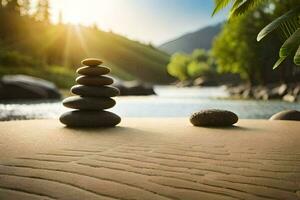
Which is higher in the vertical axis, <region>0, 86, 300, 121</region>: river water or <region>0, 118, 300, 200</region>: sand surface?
<region>0, 86, 300, 121</region>: river water

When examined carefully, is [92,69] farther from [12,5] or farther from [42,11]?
[42,11]

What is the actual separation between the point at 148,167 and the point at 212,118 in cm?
540

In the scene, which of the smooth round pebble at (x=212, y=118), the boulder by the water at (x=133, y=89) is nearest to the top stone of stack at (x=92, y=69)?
the smooth round pebble at (x=212, y=118)

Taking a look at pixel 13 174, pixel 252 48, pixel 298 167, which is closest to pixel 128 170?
pixel 13 174

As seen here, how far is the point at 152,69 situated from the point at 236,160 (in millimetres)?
162164

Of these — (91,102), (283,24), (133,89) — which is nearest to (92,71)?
(91,102)

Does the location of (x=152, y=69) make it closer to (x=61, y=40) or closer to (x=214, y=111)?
(x=61, y=40)

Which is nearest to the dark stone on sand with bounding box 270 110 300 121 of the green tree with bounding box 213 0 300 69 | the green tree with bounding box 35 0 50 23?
the green tree with bounding box 213 0 300 69

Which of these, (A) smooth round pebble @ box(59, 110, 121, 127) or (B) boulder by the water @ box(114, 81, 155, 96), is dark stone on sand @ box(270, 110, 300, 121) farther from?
(B) boulder by the water @ box(114, 81, 155, 96)

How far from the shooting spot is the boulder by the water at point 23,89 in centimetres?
3022

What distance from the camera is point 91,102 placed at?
31.4 feet

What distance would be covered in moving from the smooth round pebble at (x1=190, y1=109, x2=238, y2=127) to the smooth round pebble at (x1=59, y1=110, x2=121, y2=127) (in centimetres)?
210

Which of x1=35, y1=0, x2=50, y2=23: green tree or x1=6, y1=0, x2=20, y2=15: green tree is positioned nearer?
x1=6, y1=0, x2=20, y2=15: green tree

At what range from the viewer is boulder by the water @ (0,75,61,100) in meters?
30.2
